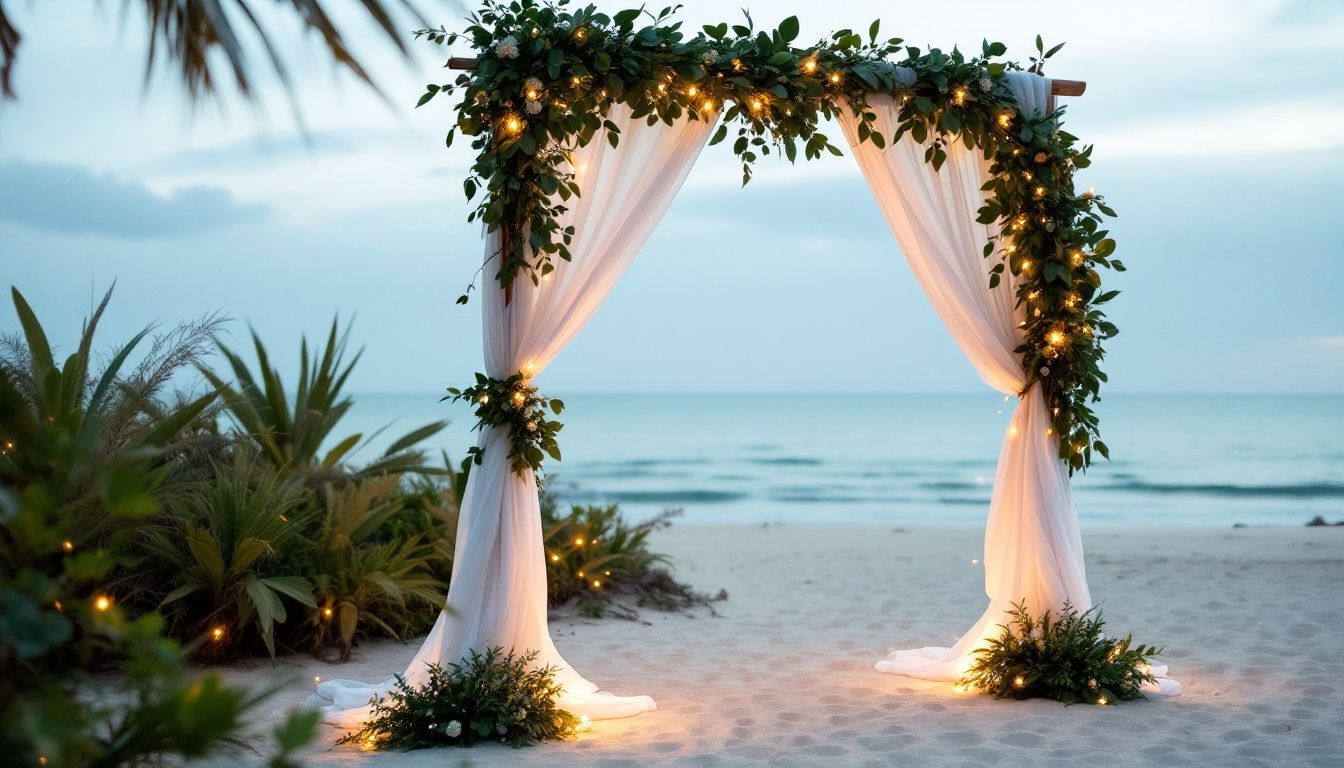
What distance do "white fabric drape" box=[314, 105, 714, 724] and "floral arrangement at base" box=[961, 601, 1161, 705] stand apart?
1476 mm

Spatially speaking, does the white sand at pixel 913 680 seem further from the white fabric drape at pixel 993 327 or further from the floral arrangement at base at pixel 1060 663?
the white fabric drape at pixel 993 327

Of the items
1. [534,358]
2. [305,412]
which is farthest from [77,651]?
[305,412]

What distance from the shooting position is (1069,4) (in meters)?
8.20

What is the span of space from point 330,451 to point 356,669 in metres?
1.69

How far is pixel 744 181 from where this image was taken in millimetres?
3877

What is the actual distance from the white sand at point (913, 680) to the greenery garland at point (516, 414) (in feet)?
3.47

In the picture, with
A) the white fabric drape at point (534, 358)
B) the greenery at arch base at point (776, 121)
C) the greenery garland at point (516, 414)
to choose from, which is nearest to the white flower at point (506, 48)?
the greenery at arch base at point (776, 121)

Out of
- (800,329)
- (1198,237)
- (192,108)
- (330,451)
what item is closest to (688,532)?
(330,451)

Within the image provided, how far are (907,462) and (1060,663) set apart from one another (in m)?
23.4

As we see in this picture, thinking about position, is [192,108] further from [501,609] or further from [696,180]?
[696,180]

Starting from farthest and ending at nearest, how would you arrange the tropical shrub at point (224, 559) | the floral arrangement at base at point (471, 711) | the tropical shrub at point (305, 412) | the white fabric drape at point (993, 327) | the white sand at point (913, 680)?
the tropical shrub at point (305, 412), the tropical shrub at point (224, 559), the white fabric drape at point (993, 327), the floral arrangement at base at point (471, 711), the white sand at point (913, 680)

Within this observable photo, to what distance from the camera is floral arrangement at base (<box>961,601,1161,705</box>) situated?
4.10m

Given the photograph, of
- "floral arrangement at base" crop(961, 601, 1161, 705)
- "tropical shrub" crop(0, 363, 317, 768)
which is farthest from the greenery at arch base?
"tropical shrub" crop(0, 363, 317, 768)

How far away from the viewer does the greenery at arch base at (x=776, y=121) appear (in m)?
3.75
